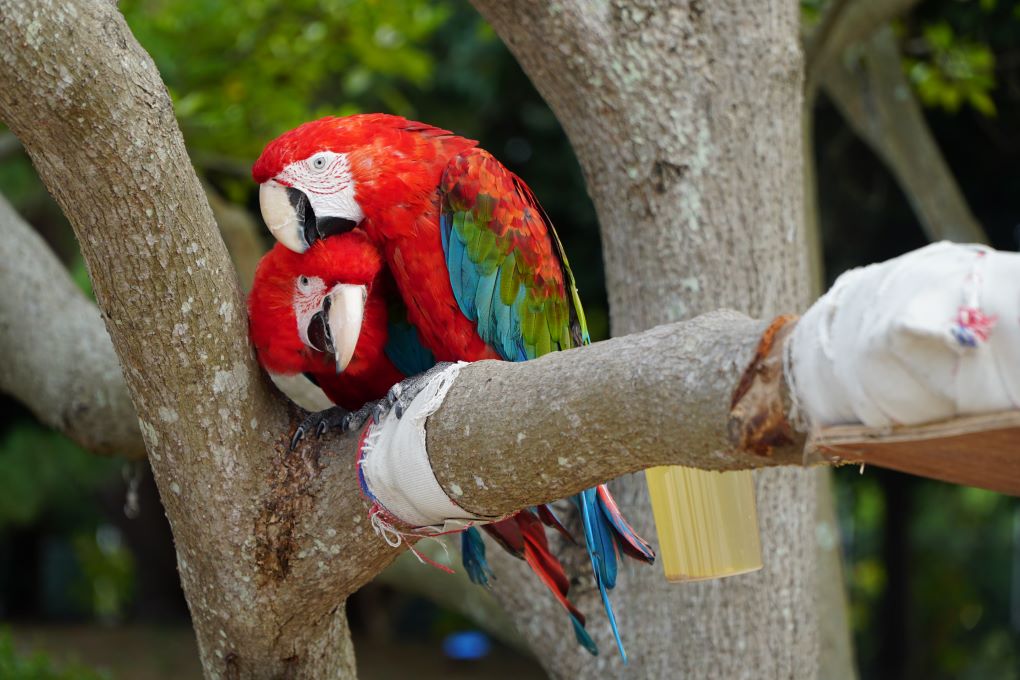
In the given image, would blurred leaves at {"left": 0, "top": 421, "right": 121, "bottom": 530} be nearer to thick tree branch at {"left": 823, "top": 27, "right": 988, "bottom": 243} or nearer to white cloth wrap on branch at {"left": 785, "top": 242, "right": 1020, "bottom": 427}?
thick tree branch at {"left": 823, "top": 27, "right": 988, "bottom": 243}

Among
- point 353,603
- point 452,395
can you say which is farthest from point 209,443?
point 353,603

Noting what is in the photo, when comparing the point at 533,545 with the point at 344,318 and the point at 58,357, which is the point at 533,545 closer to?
the point at 344,318

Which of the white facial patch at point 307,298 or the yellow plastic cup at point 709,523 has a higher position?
the white facial patch at point 307,298

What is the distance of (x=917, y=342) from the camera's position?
723 mm

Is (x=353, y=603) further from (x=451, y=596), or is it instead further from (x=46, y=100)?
(x=46, y=100)

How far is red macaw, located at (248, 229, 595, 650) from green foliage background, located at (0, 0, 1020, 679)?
63.9 inches

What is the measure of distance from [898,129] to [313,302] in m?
2.30

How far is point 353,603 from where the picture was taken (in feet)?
21.2

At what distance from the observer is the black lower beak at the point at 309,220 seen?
4.91 feet

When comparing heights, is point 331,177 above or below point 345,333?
above

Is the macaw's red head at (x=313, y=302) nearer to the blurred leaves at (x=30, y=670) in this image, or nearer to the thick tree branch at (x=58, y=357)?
the thick tree branch at (x=58, y=357)

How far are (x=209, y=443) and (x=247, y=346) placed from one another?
0.15 metres

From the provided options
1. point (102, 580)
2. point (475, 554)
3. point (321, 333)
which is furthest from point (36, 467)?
point (321, 333)

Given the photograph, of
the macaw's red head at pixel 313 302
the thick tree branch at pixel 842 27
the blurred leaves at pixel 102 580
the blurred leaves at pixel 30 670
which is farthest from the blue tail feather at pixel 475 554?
the blurred leaves at pixel 102 580
